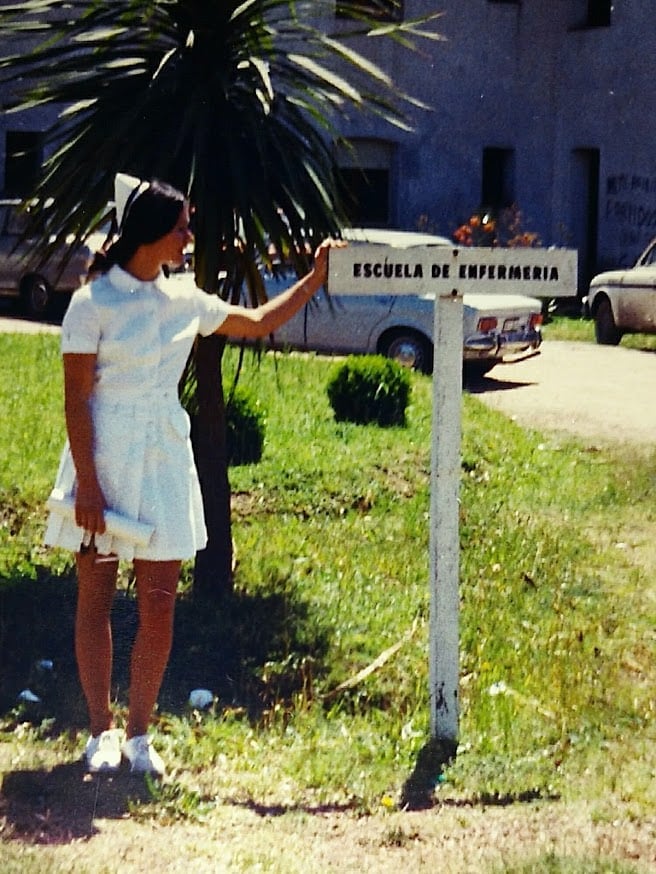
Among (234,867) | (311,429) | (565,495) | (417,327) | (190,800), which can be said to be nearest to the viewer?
(234,867)

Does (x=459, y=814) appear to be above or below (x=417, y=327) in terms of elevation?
below

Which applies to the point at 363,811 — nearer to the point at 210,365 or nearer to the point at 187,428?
the point at 187,428

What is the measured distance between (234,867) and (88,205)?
10.7 feet

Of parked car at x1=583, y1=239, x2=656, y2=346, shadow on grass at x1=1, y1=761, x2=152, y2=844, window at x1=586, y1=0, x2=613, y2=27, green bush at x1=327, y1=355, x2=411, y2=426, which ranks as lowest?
shadow on grass at x1=1, y1=761, x2=152, y2=844

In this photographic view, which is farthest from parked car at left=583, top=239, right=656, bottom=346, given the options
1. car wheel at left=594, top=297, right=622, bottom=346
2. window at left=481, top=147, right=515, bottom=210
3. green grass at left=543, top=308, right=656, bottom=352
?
window at left=481, top=147, right=515, bottom=210

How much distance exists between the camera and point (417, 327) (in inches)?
666

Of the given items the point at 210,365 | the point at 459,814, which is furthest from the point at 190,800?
the point at 210,365

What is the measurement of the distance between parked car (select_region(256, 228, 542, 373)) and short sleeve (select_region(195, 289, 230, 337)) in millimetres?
10563

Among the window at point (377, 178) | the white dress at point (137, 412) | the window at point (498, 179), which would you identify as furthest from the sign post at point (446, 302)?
the window at point (498, 179)

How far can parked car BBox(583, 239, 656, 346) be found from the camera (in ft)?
66.1

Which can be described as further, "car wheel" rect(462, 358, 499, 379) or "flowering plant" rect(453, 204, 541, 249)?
"flowering plant" rect(453, 204, 541, 249)

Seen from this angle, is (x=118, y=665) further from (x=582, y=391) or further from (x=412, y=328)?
(x=412, y=328)

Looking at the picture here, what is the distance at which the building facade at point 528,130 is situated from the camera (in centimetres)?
2611

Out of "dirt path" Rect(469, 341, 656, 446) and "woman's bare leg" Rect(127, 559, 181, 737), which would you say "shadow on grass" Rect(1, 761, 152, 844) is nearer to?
"woman's bare leg" Rect(127, 559, 181, 737)
